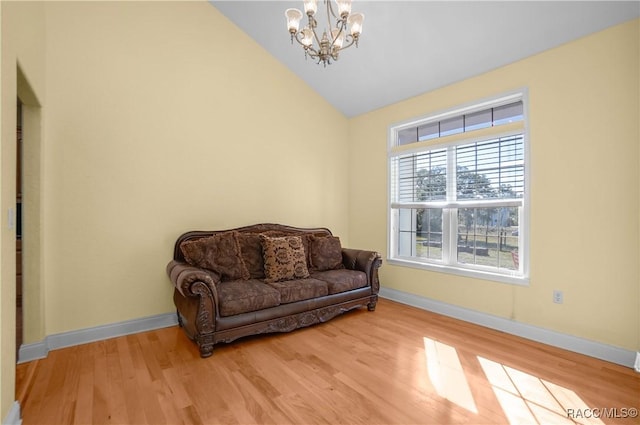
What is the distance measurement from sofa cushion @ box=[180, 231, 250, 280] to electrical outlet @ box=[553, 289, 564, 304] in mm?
2986

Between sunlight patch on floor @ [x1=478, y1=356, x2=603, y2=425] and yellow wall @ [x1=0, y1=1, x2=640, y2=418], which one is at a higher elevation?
yellow wall @ [x1=0, y1=1, x2=640, y2=418]

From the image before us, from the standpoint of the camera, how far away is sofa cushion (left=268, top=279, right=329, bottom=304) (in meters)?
3.09

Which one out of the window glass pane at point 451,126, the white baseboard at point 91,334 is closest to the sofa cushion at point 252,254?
the white baseboard at point 91,334

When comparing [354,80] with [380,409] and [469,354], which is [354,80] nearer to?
[469,354]

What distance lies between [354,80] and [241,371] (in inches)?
141

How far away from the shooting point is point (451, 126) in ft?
12.4

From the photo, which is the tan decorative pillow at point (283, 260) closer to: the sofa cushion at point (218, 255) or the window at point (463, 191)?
the sofa cushion at point (218, 255)

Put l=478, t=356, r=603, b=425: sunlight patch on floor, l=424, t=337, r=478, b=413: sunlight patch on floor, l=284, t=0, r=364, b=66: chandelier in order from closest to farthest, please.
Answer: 1. l=478, t=356, r=603, b=425: sunlight patch on floor
2. l=424, t=337, r=478, b=413: sunlight patch on floor
3. l=284, t=0, r=364, b=66: chandelier

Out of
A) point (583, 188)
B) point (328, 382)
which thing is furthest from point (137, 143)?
point (583, 188)

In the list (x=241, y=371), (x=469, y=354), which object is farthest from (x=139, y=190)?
(x=469, y=354)

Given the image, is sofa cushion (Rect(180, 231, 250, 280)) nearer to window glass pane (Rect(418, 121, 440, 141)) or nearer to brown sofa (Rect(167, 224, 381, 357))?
brown sofa (Rect(167, 224, 381, 357))

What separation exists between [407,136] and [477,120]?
3.10 feet

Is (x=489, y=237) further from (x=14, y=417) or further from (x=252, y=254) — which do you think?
(x=14, y=417)

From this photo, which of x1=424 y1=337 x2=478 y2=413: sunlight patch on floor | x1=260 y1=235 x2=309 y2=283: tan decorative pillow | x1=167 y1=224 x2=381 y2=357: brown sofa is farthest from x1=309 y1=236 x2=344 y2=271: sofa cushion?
x1=424 y1=337 x2=478 y2=413: sunlight patch on floor
